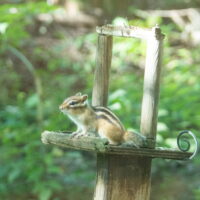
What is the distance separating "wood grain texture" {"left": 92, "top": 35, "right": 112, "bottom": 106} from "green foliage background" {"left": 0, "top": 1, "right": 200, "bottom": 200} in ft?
3.81

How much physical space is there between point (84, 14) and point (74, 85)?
7.21 feet

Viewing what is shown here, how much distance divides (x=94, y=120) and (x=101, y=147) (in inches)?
13.7

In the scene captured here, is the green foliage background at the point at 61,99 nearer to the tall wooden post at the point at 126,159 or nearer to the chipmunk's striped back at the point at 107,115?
the tall wooden post at the point at 126,159

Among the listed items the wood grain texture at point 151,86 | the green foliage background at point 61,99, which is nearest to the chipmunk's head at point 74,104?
the wood grain texture at point 151,86

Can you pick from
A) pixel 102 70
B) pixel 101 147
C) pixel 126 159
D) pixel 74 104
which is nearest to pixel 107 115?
pixel 74 104

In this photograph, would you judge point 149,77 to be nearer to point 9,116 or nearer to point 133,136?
point 133,136

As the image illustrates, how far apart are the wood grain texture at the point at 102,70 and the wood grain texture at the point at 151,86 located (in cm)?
42

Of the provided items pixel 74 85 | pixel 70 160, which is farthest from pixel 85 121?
pixel 74 85

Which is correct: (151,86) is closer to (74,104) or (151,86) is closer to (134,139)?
(134,139)

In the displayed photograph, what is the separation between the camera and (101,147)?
12.2 ft

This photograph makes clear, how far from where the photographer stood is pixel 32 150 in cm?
786

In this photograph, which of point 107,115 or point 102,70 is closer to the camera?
point 107,115

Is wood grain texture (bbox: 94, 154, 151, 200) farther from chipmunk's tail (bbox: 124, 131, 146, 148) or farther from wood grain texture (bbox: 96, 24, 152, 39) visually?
wood grain texture (bbox: 96, 24, 152, 39)

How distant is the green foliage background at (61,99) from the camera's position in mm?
7109
